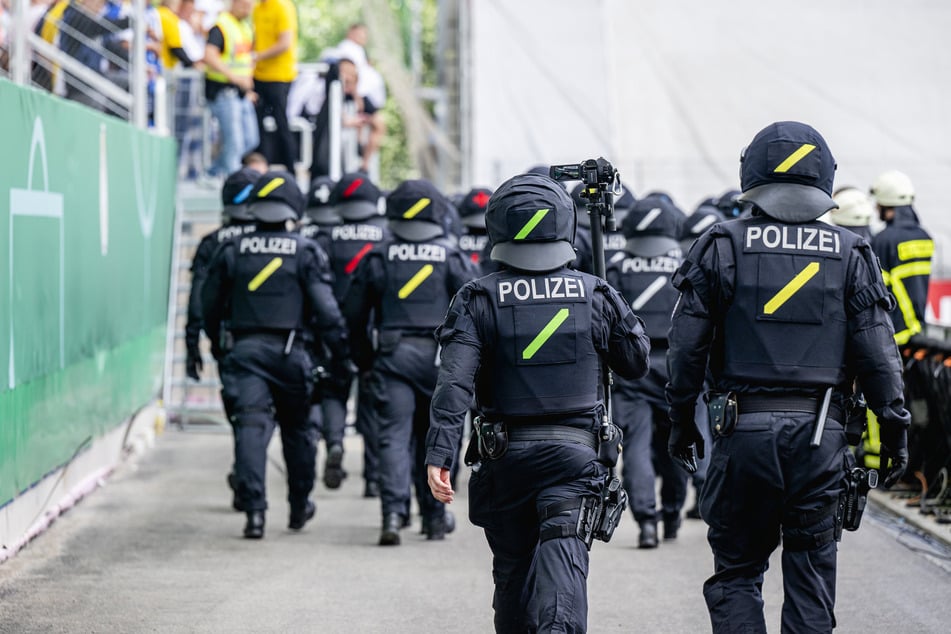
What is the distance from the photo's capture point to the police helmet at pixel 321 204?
502 inches

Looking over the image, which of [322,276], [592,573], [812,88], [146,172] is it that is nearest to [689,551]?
[592,573]

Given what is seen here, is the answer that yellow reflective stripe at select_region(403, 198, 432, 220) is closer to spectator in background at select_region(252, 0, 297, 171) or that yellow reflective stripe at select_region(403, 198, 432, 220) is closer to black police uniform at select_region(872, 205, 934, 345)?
black police uniform at select_region(872, 205, 934, 345)

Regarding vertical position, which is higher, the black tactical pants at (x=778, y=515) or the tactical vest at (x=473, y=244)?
the tactical vest at (x=473, y=244)

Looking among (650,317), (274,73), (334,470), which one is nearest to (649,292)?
(650,317)

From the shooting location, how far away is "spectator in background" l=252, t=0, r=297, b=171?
16.2m

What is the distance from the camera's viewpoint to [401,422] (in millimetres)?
9867

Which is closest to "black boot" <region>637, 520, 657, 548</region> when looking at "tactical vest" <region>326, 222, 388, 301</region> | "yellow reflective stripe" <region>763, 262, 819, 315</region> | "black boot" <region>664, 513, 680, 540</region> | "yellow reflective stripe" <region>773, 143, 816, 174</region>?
"black boot" <region>664, 513, 680, 540</region>

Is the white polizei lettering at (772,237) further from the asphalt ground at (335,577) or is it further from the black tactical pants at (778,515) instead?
the asphalt ground at (335,577)

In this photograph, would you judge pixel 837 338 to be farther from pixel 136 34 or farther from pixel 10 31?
pixel 136 34

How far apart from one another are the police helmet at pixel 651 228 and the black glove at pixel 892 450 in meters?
4.24

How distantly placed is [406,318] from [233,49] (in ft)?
24.2

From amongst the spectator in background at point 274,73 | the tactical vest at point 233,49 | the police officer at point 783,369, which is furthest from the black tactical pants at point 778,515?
the tactical vest at point 233,49

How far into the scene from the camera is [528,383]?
598 centimetres

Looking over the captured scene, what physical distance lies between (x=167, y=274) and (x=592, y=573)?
783cm
